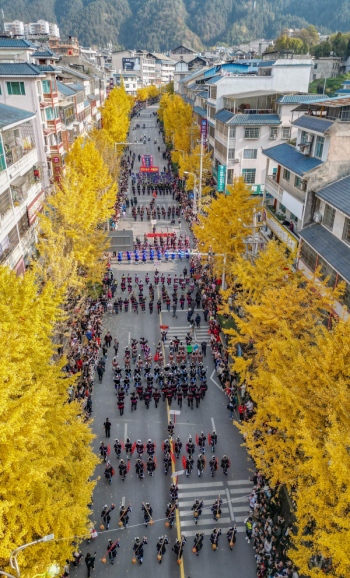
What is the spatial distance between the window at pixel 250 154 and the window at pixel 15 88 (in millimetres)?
22952

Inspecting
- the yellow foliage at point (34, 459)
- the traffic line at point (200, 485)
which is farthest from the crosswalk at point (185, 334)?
the yellow foliage at point (34, 459)

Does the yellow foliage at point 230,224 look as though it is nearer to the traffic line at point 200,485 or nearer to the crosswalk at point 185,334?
the crosswalk at point 185,334

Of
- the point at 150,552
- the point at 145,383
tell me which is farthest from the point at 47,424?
the point at 145,383

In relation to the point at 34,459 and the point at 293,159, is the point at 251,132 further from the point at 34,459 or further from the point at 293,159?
the point at 34,459

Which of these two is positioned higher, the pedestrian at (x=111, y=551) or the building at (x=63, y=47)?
the building at (x=63, y=47)

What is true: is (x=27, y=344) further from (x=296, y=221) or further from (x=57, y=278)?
(x=296, y=221)

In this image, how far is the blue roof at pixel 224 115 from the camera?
48100 mm

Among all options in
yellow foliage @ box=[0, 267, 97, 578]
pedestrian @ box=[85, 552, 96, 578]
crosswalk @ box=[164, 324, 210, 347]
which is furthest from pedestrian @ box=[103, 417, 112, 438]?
crosswalk @ box=[164, 324, 210, 347]

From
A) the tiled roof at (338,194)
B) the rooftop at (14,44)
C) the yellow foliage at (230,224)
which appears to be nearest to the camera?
the tiled roof at (338,194)

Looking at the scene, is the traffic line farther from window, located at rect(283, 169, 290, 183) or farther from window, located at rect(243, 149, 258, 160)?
window, located at rect(243, 149, 258, 160)

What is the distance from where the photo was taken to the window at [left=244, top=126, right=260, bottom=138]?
46.8 m

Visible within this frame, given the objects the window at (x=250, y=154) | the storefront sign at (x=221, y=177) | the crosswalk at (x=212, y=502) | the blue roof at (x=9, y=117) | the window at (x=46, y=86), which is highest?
the window at (x=46, y=86)

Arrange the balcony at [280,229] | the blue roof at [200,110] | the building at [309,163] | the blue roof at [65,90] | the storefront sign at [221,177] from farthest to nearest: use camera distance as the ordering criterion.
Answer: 1. the blue roof at [200,110]
2. the blue roof at [65,90]
3. the storefront sign at [221,177]
4. the balcony at [280,229]
5. the building at [309,163]

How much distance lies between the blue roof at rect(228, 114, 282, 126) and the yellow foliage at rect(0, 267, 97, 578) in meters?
37.1
